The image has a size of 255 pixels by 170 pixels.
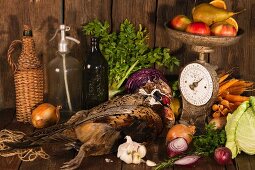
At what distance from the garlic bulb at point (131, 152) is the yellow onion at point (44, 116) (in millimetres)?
344

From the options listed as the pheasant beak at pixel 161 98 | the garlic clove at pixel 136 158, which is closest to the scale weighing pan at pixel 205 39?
the pheasant beak at pixel 161 98

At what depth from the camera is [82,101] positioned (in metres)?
2.16

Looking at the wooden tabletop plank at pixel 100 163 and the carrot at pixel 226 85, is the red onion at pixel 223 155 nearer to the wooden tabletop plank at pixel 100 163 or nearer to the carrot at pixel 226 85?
the wooden tabletop plank at pixel 100 163

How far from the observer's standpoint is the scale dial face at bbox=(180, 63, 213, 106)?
1912 millimetres

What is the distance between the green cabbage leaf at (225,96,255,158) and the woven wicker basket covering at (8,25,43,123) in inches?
27.3

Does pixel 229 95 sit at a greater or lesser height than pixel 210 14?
lesser

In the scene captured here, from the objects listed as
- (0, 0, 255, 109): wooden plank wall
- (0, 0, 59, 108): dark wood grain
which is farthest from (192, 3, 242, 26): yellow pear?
(0, 0, 59, 108): dark wood grain

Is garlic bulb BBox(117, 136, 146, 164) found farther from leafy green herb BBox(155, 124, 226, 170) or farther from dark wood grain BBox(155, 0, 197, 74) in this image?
dark wood grain BBox(155, 0, 197, 74)

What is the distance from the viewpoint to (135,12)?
220 cm

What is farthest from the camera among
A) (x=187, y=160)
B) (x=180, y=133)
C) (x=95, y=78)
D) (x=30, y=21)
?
(x=30, y=21)

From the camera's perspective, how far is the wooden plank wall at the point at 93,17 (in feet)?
7.16

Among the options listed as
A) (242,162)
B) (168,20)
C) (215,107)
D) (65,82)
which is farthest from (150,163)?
(168,20)

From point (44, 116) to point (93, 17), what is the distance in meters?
0.45

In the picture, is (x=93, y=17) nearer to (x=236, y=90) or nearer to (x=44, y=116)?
(x=44, y=116)
